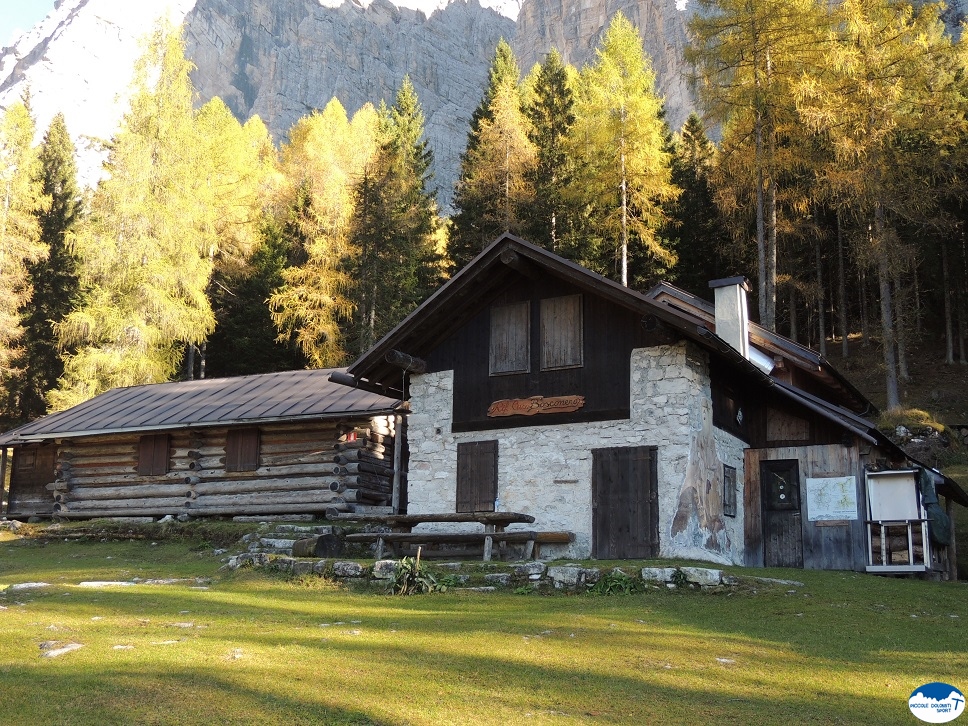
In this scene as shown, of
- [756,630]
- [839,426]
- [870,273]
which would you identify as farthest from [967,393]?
[756,630]

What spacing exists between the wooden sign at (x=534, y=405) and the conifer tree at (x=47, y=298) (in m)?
28.5

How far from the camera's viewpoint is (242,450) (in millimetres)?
26703

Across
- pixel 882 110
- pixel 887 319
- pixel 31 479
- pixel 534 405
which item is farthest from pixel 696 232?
pixel 31 479

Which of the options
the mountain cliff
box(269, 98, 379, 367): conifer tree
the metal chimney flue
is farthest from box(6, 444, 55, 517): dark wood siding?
the mountain cliff

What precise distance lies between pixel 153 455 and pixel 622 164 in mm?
20016

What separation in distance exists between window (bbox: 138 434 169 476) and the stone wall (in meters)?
10.1

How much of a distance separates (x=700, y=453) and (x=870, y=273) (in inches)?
1108

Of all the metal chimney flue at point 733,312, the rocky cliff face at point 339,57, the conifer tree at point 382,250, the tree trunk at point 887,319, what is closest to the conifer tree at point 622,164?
the conifer tree at point 382,250

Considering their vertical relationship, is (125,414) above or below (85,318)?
below

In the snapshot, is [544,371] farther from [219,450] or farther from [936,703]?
[936,703]

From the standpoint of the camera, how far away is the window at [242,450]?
26516 millimetres

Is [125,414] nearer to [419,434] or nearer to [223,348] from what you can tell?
[419,434]

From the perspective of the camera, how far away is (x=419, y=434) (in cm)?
2112

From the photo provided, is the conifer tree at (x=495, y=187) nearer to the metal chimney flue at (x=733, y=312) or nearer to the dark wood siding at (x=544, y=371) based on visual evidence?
the dark wood siding at (x=544, y=371)
